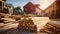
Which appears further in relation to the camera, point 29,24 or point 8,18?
point 8,18

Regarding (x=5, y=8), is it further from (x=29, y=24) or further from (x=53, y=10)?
(x=53, y=10)

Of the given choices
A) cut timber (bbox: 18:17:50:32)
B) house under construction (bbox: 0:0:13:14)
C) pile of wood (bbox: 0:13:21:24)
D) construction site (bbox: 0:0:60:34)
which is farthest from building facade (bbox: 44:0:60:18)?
house under construction (bbox: 0:0:13:14)

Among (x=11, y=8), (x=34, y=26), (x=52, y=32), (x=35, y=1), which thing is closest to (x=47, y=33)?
(x=52, y=32)

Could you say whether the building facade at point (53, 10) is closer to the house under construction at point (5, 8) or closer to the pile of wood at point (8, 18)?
the pile of wood at point (8, 18)

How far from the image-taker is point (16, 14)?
2762mm

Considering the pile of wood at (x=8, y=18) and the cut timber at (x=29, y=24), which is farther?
the pile of wood at (x=8, y=18)

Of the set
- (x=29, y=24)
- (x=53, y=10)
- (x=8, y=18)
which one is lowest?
(x=29, y=24)

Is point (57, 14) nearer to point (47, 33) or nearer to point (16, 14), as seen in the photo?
point (47, 33)

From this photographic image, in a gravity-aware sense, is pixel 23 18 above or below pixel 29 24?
above

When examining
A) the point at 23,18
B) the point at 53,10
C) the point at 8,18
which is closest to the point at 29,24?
the point at 23,18

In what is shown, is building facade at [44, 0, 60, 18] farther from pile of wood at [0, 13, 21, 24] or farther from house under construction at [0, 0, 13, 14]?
house under construction at [0, 0, 13, 14]

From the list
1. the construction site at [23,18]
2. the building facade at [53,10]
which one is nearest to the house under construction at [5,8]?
the construction site at [23,18]

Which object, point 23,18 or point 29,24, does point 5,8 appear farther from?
point 29,24

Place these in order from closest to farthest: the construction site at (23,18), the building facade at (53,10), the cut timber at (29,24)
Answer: the cut timber at (29,24), the construction site at (23,18), the building facade at (53,10)
